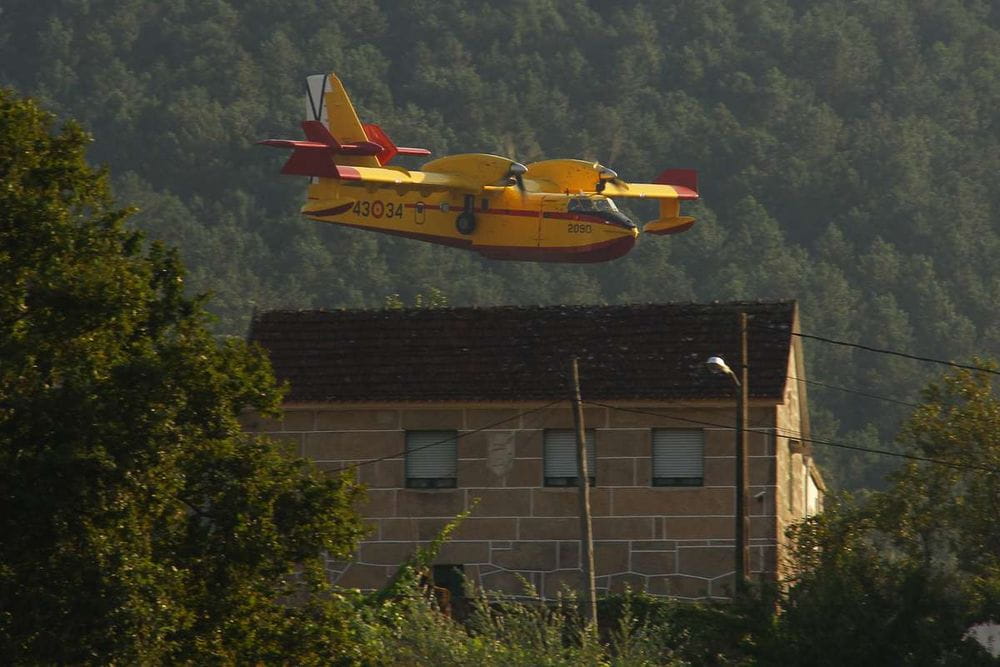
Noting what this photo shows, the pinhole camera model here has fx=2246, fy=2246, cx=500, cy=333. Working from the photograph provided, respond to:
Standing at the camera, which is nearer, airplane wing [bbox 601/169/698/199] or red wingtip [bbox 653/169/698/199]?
airplane wing [bbox 601/169/698/199]

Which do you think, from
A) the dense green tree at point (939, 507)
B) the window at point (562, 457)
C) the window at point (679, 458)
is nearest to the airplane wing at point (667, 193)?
the dense green tree at point (939, 507)

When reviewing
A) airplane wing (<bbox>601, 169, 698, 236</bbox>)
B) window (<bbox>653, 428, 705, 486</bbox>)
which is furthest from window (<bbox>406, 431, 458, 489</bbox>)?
airplane wing (<bbox>601, 169, 698, 236</bbox>)

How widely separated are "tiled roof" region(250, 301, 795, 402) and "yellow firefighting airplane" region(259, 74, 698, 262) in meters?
18.0

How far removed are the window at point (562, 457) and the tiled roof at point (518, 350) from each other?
A: 0.84m

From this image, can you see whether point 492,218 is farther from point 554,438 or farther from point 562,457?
point 562,457

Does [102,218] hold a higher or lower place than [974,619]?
higher

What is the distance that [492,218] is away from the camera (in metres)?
67.3

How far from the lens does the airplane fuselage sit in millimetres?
64812

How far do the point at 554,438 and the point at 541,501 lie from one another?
1.33m

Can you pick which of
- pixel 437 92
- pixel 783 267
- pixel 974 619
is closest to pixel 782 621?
pixel 974 619

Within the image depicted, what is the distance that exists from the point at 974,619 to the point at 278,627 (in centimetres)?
817

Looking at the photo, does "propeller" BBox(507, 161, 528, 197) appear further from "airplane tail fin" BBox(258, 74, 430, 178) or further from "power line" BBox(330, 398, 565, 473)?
"power line" BBox(330, 398, 565, 473)

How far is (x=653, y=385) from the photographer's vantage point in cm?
4469

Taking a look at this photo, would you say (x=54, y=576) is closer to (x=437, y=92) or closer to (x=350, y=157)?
(x=350, y=157)
